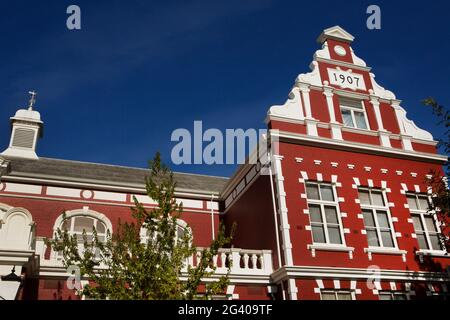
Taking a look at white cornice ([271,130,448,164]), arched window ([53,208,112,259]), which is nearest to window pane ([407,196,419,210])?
white cornice ([271,130,448,164])

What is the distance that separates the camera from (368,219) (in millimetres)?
14781

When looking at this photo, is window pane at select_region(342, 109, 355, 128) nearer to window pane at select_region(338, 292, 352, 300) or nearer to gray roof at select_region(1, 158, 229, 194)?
window pane at select_region(338, 292, 352, 300)

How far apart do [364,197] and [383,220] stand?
1.04 meters

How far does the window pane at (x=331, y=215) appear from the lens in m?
14.3

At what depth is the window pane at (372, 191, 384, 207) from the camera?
1517 centimetres

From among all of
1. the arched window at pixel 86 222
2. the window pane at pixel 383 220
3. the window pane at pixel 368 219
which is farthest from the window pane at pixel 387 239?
the arched window at pixel 86 222

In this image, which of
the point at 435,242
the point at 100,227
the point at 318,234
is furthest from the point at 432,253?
the point at 100,227

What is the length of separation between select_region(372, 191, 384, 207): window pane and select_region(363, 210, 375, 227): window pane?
46 centimetres

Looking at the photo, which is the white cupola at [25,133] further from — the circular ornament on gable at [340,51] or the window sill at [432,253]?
the window sill at [432,253]

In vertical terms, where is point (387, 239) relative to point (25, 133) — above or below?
below

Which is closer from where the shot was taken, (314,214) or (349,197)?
(314,214)

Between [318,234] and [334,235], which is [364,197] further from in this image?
[318,234]

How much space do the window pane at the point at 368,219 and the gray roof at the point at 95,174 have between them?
7.69m
